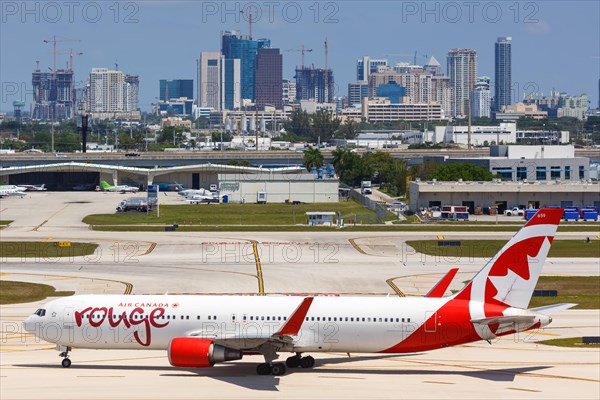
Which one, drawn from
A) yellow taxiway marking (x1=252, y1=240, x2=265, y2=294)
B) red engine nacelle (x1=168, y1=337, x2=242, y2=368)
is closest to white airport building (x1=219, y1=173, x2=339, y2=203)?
yellow taxiway marking (x1=252, y1=240, x2=265, y2=294)

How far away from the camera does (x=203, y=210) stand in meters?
142

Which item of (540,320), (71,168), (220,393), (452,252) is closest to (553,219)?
(540,320)

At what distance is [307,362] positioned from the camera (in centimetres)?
4644

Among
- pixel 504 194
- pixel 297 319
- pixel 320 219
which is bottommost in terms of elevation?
pixel 320 219

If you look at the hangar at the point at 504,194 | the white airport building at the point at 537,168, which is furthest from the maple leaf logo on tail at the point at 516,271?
the white airport building at the point at 537,168

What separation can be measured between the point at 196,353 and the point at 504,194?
9581 cm

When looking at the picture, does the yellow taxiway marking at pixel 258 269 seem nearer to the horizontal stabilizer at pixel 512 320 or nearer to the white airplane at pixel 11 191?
the horizontal stabilizer at pixel 512 320

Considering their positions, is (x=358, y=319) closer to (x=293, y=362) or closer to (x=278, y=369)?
(x=293, y=362)

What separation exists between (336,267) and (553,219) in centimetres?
3794

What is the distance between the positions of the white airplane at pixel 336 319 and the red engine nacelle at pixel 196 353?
6cm

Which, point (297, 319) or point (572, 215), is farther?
point (572, 215)

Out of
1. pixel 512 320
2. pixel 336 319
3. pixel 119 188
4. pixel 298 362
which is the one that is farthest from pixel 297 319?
pixel 119 188

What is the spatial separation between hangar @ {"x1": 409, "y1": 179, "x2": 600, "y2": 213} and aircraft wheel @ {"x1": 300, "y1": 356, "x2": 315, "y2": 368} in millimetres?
87322

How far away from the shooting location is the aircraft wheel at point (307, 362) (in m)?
46.4
